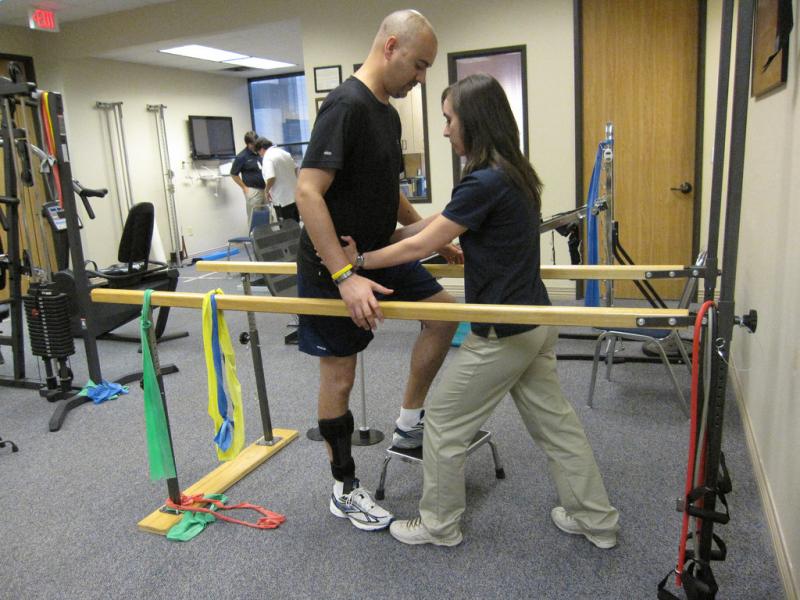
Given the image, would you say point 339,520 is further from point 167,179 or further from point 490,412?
point 167,179

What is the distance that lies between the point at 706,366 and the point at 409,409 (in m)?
1.17

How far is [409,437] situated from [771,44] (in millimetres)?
1787

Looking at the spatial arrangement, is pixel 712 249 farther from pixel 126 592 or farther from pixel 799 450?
pixel 126 592

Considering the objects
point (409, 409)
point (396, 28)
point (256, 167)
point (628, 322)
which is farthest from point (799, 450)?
point (256, 167)

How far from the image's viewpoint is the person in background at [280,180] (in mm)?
5824

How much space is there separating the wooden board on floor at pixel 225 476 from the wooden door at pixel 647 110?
129 inches

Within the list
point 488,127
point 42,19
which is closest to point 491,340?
point 488,127

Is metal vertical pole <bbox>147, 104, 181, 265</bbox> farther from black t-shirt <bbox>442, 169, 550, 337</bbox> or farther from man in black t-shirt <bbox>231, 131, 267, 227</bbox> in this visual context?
black t-shirt <bbox>442, 169, 550, 337</bbox>

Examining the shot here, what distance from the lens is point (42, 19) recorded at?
212 inches

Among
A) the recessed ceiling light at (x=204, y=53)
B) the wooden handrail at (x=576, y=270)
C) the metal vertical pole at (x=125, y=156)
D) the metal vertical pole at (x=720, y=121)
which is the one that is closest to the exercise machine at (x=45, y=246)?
the wooden handrail at (x=576, y=270)

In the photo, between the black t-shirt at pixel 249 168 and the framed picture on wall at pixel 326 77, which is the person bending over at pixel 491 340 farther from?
the black t-shirt at pixel 249 168

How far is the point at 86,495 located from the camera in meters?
2.38

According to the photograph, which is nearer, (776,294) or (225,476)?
(776,294)

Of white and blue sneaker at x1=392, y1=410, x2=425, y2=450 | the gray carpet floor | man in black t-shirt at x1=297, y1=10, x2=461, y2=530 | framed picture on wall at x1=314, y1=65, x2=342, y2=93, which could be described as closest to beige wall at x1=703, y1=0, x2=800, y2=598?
the gray carpet floor
